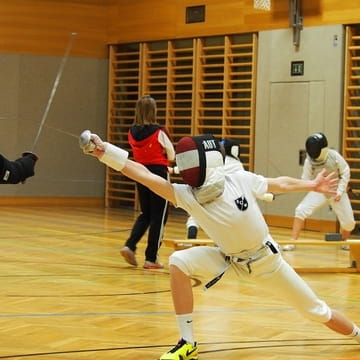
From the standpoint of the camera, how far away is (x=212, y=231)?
4.24 meters

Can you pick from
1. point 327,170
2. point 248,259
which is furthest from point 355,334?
point 327,170

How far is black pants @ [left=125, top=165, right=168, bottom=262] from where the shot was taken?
23.8 feet

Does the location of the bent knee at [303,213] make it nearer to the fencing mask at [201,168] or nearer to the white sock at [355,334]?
the white sock at [355,334]

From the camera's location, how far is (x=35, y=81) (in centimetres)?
1414

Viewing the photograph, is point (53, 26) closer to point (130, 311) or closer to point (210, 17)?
point (210, 17)

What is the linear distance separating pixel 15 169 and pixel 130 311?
68.0 inches

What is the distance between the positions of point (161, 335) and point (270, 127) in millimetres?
7663

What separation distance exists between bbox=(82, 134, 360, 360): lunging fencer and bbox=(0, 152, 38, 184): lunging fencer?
0.40m

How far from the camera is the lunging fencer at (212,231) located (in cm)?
419

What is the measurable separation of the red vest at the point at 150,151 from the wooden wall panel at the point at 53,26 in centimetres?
743

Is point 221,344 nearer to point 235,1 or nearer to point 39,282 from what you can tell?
point 39,282

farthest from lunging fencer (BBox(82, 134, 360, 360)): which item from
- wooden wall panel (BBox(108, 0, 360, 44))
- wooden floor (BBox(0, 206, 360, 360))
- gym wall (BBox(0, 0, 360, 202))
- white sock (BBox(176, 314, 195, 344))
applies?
gym wall (BBox(0, 0, 360, 202))

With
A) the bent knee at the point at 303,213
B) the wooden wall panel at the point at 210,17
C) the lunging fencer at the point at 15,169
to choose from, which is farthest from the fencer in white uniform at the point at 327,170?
the lunging fencer at the point at 15,169

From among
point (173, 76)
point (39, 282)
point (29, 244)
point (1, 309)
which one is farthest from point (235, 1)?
point (1, 309)
